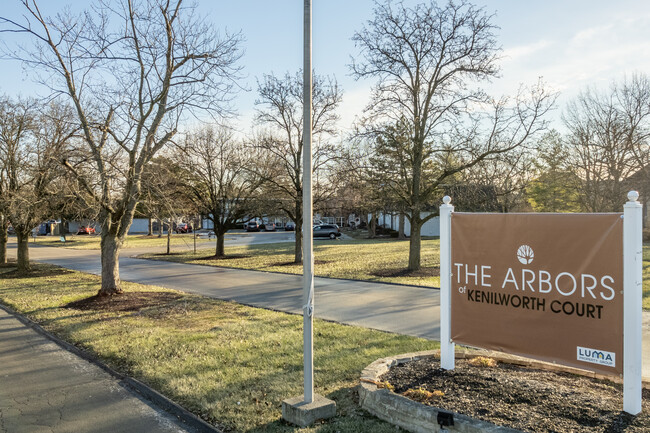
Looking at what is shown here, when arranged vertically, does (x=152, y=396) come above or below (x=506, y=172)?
below

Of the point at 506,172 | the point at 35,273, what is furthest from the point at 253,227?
the point at 506,172

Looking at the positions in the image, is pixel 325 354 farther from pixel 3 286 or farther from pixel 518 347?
pixel 3 286

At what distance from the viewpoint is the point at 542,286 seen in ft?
15.6

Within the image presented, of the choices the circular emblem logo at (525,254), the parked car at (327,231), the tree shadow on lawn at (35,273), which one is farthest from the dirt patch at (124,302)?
the parked car at (327,231)

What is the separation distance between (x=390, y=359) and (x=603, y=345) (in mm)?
2411

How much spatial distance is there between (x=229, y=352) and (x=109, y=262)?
6879mm

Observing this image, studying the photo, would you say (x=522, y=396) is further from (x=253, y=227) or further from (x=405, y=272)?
(x=253, y=227)

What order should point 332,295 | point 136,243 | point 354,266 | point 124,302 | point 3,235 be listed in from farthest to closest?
point 136,243
point 3,235
point 354,266
point 332,295
point 124,302

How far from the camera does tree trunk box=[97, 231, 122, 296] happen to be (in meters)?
12.4

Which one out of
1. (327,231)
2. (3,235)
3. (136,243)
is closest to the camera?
(3,235)

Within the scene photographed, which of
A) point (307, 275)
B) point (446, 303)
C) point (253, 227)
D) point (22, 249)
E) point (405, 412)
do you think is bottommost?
point (405, 412)

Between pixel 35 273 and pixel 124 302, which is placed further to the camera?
pixel 35 273

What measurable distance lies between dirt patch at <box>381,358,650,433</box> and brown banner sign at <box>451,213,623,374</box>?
1.22 feet

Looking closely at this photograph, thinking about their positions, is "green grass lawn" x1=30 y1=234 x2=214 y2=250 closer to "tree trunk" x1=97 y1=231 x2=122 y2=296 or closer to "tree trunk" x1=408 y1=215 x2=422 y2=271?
"tree trunk" x1=408 y1=215 x2=422 y2=271
